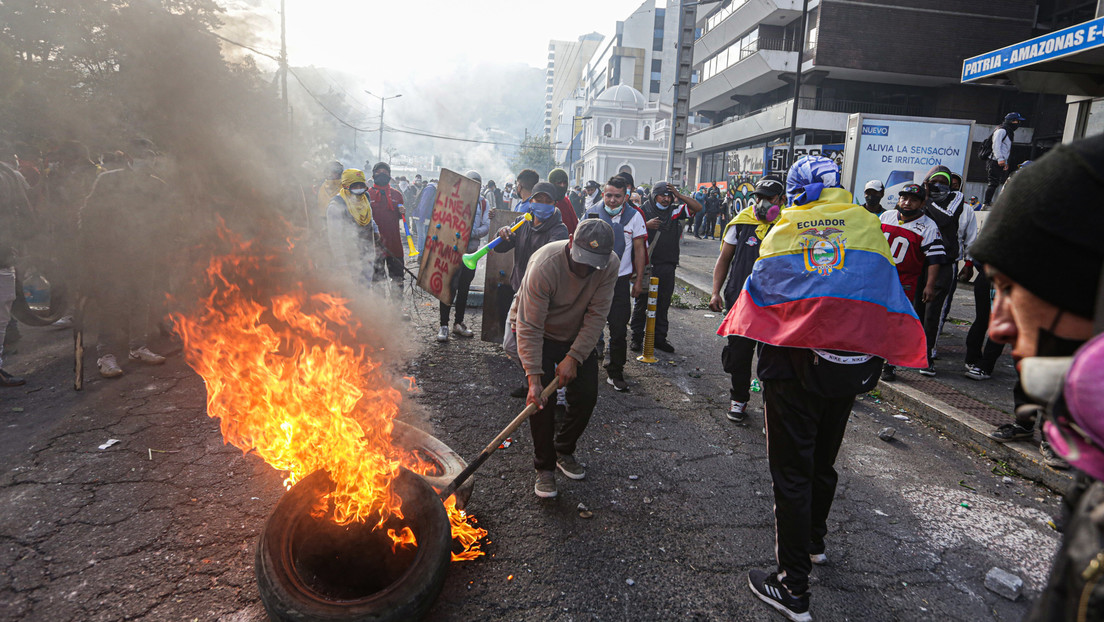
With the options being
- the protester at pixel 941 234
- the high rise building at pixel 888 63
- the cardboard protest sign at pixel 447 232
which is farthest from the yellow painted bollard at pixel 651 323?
the high rise building at pixel 888 63

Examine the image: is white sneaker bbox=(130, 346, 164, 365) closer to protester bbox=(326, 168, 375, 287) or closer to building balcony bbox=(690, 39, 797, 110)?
protester bbox=(326, 168, 375, 287)

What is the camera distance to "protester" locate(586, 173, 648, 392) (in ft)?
19.1

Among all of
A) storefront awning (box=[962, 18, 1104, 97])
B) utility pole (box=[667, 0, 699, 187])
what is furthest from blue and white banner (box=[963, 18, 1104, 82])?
utility pole (box=[667, 0, 699, 187])

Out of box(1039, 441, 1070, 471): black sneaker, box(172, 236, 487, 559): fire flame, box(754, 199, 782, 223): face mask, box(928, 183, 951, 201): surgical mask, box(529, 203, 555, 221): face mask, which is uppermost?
box(928, 183, 951, 201): surgical mask

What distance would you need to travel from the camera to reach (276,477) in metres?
3.74

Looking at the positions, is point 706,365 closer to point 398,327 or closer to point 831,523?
point 831,523

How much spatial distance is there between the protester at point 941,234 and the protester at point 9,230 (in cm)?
882

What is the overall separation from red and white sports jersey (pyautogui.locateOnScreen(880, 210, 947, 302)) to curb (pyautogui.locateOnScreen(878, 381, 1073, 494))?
3.62ft

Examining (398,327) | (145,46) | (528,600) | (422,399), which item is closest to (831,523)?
(528,600)

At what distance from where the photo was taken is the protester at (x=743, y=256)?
485cm

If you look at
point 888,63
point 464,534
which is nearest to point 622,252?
point 464,534

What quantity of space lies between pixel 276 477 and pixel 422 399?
1.64m

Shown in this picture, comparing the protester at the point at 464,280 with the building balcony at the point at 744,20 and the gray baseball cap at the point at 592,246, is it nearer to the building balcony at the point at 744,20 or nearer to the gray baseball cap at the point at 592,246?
the gray baseball cap at the point at 592,246

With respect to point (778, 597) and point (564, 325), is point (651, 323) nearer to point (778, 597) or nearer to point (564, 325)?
point (564, 325)
